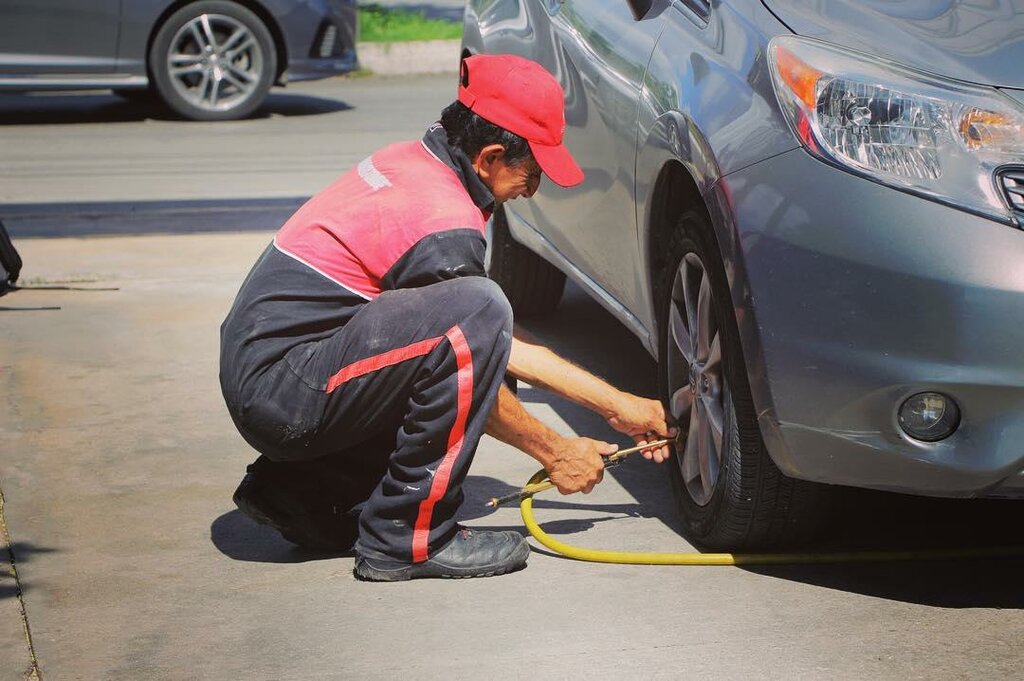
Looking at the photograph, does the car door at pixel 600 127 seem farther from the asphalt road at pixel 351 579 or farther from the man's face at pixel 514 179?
the asphalt road at pixel 351 579

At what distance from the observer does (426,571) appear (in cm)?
354

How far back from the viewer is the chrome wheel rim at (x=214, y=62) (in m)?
10.9

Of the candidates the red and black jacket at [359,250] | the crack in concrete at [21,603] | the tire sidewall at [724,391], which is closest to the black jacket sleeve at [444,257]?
the red and black jacket at [359,250]

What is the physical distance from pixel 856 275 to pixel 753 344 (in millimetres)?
298

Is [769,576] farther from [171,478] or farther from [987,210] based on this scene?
[171,478]

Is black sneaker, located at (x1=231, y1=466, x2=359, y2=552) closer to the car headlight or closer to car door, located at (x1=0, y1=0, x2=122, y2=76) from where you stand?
the car headlight

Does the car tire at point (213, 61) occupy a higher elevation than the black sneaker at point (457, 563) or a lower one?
lower

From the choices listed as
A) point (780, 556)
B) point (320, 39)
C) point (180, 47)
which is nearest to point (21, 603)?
point (780, 556)

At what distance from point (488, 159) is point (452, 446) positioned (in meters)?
0.64

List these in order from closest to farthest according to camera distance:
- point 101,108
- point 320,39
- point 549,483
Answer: point 549,483
point 320,39
point 101,108

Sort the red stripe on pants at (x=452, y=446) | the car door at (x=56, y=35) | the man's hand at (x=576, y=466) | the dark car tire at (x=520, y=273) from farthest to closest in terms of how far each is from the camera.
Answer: the car door at (x=56, y=35) < the dark car tire at (x=520, y=273) < the man's hand at (x=576, y=466) < the red stripe on pants at (x=452, y=446)

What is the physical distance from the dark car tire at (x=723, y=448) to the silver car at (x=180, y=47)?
25.4 ft

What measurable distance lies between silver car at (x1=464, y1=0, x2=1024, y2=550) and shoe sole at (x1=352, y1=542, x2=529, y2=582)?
1.48 ft

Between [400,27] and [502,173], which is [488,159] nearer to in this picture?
[502,173]
